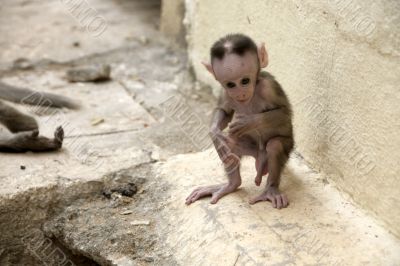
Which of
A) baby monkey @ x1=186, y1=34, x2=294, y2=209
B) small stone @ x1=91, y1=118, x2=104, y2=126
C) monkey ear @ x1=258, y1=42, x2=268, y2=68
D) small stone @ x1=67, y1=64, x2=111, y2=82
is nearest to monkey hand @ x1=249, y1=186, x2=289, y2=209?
baby monkey @ x1=186, y1=34, x2=294, y2=209

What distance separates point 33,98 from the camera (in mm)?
5020

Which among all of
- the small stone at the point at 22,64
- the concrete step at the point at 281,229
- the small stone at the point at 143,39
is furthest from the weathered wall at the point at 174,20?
the concrete step at the point at 281,229

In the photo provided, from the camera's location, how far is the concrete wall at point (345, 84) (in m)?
3.06

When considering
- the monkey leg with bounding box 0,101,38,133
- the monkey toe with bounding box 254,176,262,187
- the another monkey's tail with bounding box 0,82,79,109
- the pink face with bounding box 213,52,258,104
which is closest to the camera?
the pink face with bounding box 213,52,258,104

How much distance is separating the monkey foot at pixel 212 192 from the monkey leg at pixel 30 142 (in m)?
1.07

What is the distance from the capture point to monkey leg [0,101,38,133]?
441 cm

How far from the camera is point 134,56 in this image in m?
6.10

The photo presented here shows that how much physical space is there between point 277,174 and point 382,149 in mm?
594

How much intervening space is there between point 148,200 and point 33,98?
1696 millimetres

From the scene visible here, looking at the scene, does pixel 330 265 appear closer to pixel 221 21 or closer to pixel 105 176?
pixel 105 176

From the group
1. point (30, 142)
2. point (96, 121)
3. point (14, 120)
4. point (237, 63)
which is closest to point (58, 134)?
point (30, 142)

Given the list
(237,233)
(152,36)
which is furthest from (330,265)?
(152,36)

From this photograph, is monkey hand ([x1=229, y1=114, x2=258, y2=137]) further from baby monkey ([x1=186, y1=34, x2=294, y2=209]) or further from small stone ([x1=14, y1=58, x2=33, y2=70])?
small stone ([x1=14, y1=58, x2=33, y2=70])

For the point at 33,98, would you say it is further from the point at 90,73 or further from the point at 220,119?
the point at 220,119
